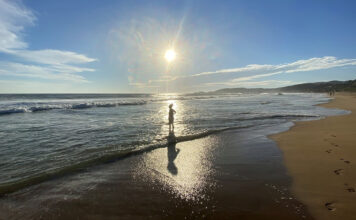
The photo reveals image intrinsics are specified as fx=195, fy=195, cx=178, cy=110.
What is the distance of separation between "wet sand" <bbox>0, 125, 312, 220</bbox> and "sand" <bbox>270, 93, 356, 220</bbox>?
1.07 ft

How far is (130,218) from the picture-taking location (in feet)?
12.6

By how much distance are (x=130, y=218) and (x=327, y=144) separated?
28.1 ft

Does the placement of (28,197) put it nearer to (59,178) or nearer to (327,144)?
(59,178)

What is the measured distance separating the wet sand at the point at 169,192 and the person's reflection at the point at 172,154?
0.11 ft

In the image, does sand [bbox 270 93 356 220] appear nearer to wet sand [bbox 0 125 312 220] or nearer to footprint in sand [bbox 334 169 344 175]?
footprint in sand [bbox 334 169 344 175]

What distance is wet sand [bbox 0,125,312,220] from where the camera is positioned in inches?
157

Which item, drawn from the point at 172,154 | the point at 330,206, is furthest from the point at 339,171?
the point at 172,154

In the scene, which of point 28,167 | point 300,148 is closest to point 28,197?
point 28,167

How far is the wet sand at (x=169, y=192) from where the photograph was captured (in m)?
3.98

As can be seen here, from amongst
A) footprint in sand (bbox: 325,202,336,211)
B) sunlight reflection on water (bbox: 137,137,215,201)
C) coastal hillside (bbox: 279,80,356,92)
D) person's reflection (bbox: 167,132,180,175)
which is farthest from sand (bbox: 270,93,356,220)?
coastal hillside (bbox: 279,80,356,92)

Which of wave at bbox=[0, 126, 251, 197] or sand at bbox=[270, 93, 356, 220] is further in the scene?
wave at bbox=[0, 126, 251, 197]

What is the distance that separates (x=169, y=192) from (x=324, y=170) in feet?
15.1

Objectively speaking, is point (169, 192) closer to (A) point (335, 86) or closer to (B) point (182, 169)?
(B) point (182, 169)

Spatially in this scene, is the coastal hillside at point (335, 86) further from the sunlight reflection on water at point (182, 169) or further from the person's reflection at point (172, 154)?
the sunlight reflection on water at point (182, 169)
